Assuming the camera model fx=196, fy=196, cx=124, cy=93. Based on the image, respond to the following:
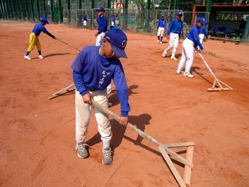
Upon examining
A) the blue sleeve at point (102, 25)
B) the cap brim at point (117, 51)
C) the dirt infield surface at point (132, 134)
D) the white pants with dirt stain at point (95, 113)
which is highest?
the blue sleeve at point (102, 25)

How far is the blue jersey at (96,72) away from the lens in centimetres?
240

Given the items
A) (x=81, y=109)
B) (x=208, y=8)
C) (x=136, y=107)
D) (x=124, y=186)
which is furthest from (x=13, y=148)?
(x=208, y=8)

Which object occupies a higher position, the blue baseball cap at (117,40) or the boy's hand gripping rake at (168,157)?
the blue baseball cap at (117,40)

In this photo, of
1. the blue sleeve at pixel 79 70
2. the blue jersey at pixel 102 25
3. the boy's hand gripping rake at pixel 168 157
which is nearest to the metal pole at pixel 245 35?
the blue jersey at pixel 102 25

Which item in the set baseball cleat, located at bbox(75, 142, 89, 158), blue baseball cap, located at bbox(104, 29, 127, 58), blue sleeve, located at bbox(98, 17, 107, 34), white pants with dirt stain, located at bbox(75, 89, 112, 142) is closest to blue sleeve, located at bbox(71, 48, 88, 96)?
white pants with dirt stain, located at bbox(75, 89, 112, 142)

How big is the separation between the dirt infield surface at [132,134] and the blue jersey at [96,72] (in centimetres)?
92

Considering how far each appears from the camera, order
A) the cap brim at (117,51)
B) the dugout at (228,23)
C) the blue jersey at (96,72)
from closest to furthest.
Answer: the cap brim at (117,51), the blue jersey at (96,72), the dugout at (228,23)

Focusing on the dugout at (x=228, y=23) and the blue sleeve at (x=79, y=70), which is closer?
Answer: the blue sleeve at (x=79, y=70)

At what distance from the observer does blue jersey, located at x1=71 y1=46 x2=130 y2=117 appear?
240 centimetres

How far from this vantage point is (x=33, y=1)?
150ft

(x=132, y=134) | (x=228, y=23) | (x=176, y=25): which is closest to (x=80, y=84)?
(x=132, y=134)

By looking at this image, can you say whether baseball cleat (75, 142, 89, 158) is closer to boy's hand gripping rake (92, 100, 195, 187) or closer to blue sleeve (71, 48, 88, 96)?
boy's hand gripping rake (92, 100, 195, 187)

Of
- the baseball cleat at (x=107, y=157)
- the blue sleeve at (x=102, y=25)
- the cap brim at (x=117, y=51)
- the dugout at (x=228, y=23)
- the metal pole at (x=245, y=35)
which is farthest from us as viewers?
the dugout at (x=228, y=23)

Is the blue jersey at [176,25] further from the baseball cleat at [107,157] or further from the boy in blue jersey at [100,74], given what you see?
the baseball cleat at [107,157]
